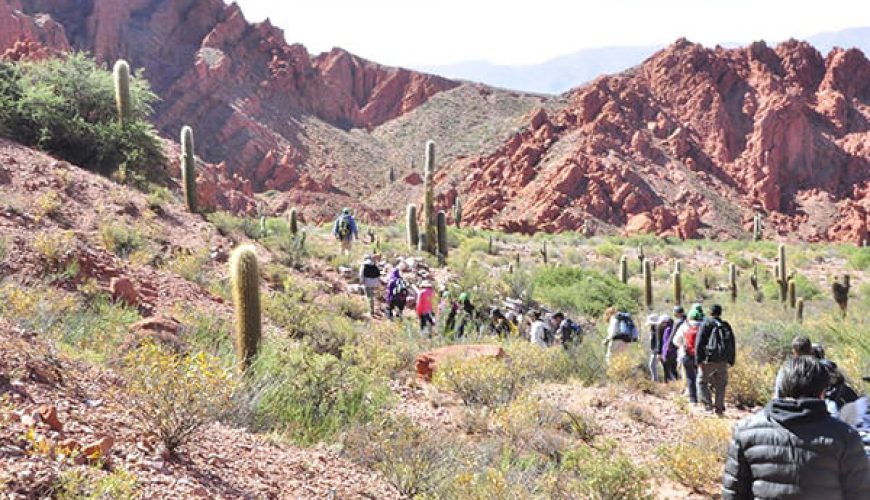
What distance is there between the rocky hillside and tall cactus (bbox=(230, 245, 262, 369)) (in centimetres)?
4680

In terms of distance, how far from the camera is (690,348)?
32.4ft

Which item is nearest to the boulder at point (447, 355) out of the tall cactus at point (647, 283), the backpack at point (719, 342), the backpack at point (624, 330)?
the backpack at point (624, 330)

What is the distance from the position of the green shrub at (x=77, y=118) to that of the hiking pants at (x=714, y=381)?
13.0 metres

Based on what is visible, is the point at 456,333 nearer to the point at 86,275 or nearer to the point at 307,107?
the point at 86,275

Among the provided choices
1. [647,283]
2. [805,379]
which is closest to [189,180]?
[647,283]

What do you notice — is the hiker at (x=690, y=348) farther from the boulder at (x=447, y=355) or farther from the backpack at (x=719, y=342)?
the boulder at (x=447, y=355)

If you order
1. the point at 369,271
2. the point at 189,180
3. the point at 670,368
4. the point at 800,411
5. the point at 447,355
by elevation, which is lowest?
the point at 670,368

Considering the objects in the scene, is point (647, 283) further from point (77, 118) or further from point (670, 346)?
point (77, 118)

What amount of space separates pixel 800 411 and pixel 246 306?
595 cm

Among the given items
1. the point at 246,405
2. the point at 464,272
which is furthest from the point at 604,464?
the point at 464,272

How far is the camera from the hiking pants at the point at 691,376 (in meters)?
9.95

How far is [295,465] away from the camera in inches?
208

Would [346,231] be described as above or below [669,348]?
above

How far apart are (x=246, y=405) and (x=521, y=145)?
196 feet
